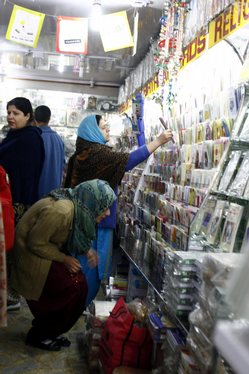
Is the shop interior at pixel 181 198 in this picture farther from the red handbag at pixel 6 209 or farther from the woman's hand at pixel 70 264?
the red handbag at pixel 6 209

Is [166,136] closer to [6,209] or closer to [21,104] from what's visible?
[21,104]

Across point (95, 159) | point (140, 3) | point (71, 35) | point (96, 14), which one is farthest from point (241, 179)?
point (71, 35)

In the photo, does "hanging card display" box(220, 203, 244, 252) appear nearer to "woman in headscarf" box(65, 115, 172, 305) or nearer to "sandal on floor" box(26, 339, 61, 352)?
"woman in headscarf" box(65, 115, 172, 305)

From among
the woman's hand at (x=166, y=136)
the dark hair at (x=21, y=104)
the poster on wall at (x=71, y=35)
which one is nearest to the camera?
the woman's hand at (x=166, y=136)

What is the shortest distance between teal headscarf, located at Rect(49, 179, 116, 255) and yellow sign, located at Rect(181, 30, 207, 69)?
1.08 meters

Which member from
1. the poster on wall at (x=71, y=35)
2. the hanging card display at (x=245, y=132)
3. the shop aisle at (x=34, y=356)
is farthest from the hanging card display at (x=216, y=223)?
the poster on wall at (x=71, y=35)

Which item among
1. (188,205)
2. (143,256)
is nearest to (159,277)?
(188,205)

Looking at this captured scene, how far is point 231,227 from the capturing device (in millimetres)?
1891

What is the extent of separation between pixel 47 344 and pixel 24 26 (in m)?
2.93

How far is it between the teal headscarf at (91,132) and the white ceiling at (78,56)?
1.31 metres

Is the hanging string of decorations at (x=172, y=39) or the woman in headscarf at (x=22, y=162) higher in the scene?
the hanging string of decorations at (x=172, y=39)

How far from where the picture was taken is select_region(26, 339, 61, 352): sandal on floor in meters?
3.12

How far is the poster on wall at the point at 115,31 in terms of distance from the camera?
4.25m

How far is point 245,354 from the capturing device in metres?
0.57
